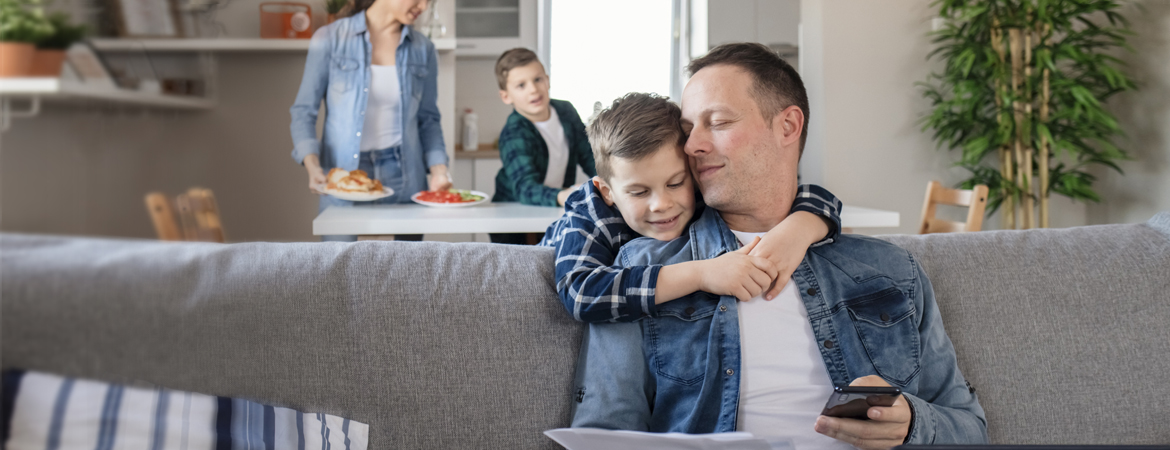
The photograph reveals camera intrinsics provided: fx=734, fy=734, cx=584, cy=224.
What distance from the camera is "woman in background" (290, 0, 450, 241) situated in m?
2.42

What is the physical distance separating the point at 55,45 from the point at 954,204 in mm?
2474

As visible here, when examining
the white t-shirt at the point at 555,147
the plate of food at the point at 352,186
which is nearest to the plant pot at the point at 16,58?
the plate of food at the point at 352,186

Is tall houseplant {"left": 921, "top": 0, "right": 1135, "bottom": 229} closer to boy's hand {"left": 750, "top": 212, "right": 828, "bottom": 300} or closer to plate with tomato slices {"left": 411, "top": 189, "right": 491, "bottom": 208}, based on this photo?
plate with tomato slices {"left": 411, "top": 189, "right": 491, "bottom": 208}

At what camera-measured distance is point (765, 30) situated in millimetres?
4004

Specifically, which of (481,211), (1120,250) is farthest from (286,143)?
(481,211)

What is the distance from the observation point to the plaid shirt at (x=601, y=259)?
2.73 feet

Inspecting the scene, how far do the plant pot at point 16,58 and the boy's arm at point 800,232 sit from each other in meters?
0.72

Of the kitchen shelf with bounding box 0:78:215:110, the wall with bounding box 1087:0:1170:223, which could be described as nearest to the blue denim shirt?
the kitchen shelf with bounding box 0:78:215:110

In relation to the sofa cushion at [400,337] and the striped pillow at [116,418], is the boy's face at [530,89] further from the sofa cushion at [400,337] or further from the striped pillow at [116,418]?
the striped pillow at [116,418]

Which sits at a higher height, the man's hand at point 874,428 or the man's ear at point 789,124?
the man's ear at point 789,124

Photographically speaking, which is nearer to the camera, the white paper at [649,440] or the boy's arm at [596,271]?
the white paper at [649,440]

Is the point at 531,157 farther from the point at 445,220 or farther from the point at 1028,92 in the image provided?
the point at 1028,92

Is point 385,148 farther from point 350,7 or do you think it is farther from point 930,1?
point 930,1

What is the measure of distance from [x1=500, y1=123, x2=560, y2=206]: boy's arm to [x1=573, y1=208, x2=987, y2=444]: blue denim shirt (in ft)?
4.65
